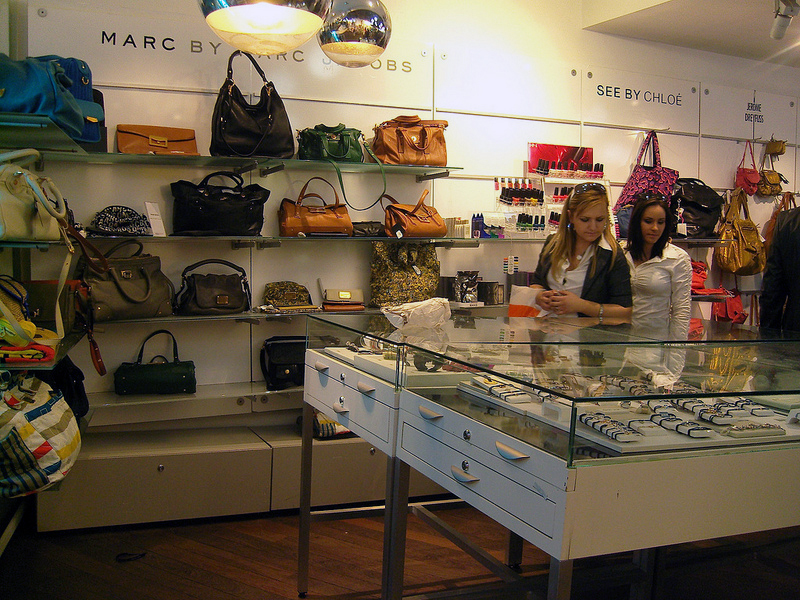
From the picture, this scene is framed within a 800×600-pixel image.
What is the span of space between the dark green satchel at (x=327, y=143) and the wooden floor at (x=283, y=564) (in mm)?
2032

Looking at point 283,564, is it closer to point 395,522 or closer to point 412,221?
point 395,522

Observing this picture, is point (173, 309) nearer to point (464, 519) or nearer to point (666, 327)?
point (464, 519)

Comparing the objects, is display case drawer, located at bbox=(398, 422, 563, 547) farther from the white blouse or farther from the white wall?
the white wall

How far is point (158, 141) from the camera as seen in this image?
3803 mm

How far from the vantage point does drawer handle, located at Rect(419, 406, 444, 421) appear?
2.01 meters

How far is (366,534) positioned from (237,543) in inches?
25.9

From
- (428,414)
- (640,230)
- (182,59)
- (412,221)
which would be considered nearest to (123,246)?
Answer: (182,59)

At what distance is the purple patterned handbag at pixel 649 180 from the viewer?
5.18 m

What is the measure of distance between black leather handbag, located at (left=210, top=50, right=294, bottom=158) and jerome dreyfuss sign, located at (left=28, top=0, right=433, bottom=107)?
24 cm

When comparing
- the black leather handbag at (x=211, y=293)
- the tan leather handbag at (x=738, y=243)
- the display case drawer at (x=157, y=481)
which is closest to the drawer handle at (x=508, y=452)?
the display case drawer at (x=157, y=481)

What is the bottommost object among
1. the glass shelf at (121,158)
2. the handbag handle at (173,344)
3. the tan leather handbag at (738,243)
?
the handbag handle at (173,344)

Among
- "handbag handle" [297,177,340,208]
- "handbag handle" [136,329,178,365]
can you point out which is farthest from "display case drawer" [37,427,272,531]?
"handbag handle" [297,177,340,208]

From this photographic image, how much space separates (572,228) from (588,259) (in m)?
0.17

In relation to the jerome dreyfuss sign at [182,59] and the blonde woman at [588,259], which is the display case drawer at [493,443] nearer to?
the blonde woman at [588,259]
